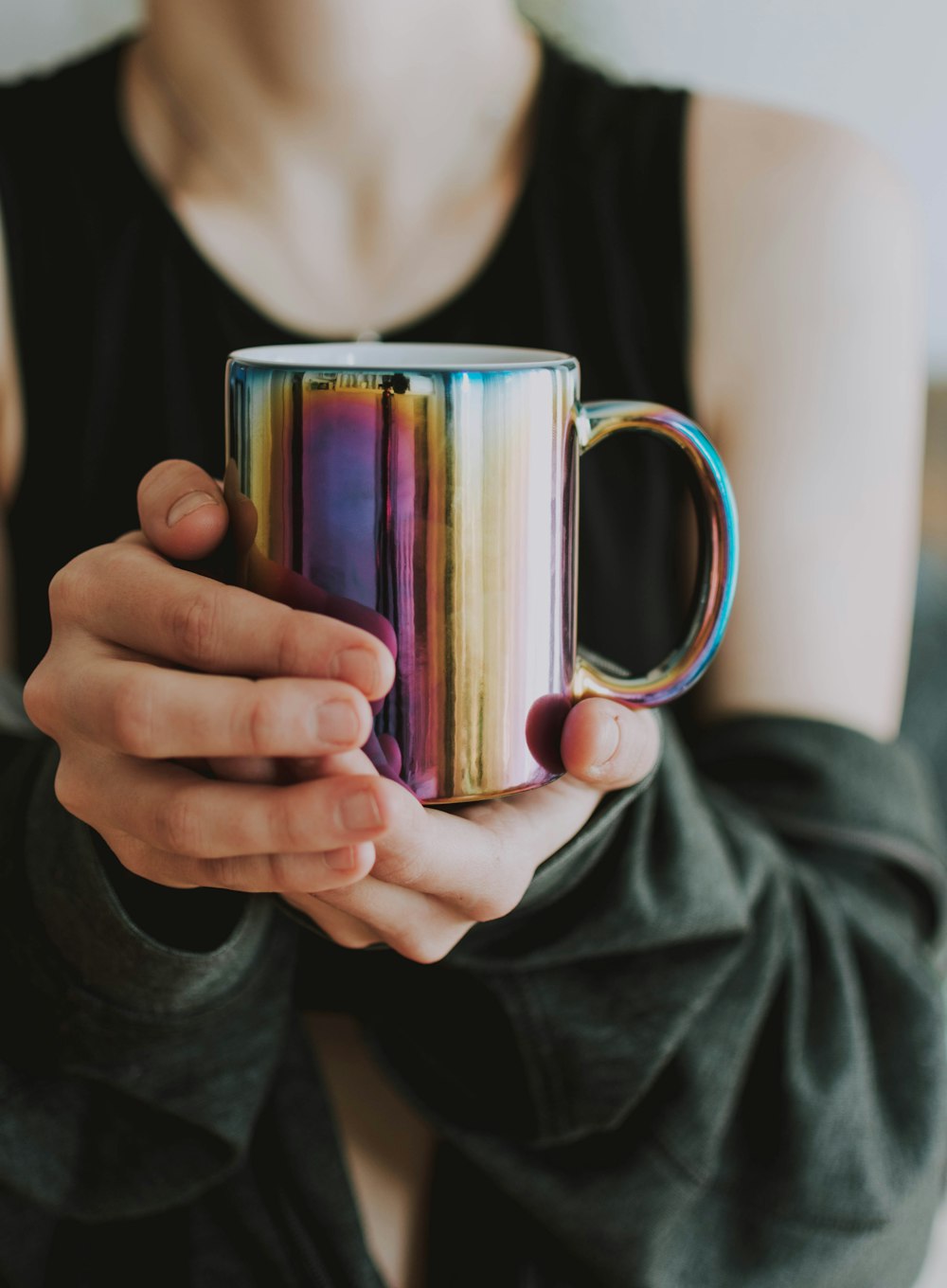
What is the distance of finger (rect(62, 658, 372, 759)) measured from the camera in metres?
0.34

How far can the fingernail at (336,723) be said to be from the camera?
343mm

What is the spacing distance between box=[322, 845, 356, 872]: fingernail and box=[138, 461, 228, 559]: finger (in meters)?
0.12

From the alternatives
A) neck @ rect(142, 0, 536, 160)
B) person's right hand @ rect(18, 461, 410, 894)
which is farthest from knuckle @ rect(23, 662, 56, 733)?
neck @ rect(142, 0, 536, 160)

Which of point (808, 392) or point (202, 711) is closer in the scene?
point (202, 711)

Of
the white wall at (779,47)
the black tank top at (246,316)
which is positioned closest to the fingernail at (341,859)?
the black tank top at (246,316)

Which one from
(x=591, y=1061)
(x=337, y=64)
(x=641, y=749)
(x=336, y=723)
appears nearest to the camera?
(x=336, y=723)

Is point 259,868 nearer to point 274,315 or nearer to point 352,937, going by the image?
point 352,937

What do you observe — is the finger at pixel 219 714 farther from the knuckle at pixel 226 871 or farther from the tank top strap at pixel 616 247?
the tank top strap at pixel 616 247

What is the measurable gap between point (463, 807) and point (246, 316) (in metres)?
0.47

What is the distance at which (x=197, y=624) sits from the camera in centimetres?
37

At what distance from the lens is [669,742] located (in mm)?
587

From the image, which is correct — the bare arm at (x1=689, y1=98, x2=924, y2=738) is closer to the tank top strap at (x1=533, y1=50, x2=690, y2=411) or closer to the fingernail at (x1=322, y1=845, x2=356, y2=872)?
the tank top strap at (x1=533, y1=50, x2=690, y2=411)

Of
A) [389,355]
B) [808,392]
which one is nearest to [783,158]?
[808,392]

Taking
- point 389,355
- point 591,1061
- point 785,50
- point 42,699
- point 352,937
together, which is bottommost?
point 591,1061
